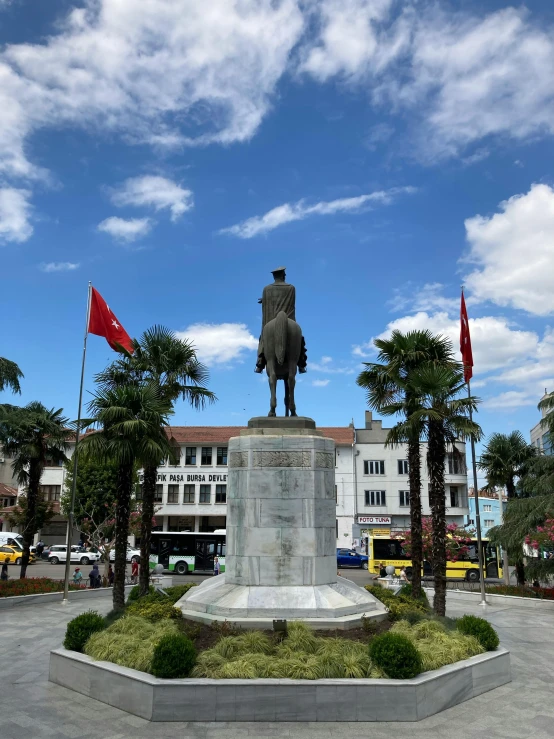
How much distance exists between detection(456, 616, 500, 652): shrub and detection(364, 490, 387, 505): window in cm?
4395

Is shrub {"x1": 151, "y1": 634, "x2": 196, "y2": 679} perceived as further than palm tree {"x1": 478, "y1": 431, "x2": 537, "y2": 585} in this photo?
No

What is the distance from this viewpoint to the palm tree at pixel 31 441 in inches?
1019

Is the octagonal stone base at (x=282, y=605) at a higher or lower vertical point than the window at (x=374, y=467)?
lower

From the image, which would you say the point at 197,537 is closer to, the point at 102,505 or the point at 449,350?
the point at 102,505

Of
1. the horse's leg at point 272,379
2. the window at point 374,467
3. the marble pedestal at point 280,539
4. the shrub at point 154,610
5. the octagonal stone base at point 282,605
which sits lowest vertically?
the shrub at point 154,610

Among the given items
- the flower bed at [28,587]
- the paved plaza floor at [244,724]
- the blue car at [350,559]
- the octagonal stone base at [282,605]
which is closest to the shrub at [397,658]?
the paved plaza floor at [244,724]

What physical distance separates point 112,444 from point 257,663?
8.49m

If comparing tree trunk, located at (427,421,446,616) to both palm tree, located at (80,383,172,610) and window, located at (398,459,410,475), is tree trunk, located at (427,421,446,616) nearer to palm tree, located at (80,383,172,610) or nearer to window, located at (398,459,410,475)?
palm tree, located at (80,383,172,610)

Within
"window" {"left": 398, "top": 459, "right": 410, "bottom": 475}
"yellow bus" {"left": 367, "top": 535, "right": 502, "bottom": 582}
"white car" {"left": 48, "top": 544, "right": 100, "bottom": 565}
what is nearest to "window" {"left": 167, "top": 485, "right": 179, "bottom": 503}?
"white car" {"left": 48, "top": 544, "right": 100, "bottom": 565}

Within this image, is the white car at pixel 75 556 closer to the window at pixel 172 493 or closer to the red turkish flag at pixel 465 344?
the window at pixel 172 493

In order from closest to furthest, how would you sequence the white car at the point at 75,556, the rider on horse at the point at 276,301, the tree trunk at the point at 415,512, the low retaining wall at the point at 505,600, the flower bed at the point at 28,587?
the rider on horse at the point at 276,301, the tree trunk at the point at 415,512, the flower bed at the point at 28,587, the low retaining wall at the point at 505,600, the white car at the point at 75,556

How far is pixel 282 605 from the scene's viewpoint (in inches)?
432

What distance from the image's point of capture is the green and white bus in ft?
128

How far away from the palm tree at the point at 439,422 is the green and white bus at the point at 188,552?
2468cm
